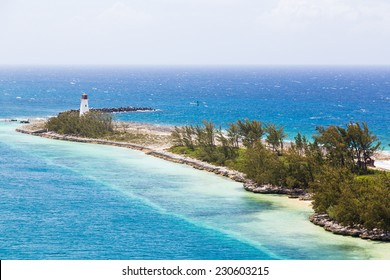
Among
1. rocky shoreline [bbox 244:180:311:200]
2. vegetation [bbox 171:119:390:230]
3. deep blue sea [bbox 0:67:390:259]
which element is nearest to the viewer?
deep blue sea [bbox 0:67:390:259]

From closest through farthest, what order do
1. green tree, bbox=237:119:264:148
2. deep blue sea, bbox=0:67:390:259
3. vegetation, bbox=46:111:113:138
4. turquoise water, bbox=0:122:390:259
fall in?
turquoise water, bbox=0:122:390:259
deep blue sea, bbox=0:67:390:259
green tree, bbox=237:119:264:148
vegetation, bbox=46:111:113:138

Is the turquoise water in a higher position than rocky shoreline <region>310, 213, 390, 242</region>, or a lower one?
lower

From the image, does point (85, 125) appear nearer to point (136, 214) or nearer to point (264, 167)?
point (264, 167)

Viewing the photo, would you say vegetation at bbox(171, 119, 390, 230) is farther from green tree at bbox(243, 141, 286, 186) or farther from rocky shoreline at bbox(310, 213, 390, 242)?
rocky shoreline at bbox(310, 213, 390, 242)

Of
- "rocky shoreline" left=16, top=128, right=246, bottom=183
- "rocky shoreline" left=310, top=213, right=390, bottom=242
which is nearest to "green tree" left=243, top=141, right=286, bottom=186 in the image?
"rocky shoreline" left=16, top=128, right=246, bottom=183

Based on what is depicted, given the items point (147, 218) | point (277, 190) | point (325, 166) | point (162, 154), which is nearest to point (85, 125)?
point (162, 154)

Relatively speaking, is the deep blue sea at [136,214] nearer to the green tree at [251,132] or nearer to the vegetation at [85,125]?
the vegetation at [85,125]
